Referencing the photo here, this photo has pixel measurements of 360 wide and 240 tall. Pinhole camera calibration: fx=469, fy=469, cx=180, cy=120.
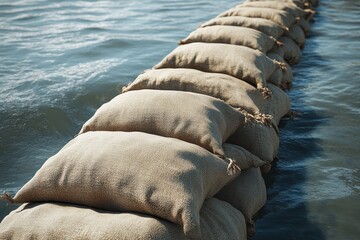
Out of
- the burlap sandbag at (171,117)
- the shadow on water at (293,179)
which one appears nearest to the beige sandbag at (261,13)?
the shadow on water at (293,179)

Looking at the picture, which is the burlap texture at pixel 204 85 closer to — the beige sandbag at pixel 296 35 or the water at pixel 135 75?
the water at pixel 135 75

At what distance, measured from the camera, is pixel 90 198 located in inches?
92.3

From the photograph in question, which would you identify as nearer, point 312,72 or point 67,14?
point 312,72

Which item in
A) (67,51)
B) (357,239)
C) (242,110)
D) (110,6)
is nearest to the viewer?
(357,239)

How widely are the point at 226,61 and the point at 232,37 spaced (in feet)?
2.51

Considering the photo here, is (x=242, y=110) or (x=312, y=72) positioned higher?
(x=242, y=110)

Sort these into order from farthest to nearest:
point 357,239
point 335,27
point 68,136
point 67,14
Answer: point 67,14 → point 335,27 → point 68,136 → point 357,239

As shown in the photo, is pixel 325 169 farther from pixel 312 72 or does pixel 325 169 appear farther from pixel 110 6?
pixel 110 6

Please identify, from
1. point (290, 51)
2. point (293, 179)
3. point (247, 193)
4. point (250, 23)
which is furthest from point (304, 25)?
point (247, 193)

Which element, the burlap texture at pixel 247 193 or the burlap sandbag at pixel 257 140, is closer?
the burlap texture at pixel 247 193

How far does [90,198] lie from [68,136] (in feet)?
6.75

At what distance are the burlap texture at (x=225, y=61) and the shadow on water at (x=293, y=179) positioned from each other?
587 millimetres

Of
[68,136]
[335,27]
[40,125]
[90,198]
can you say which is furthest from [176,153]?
[335,27]

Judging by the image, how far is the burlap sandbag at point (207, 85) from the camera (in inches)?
137
